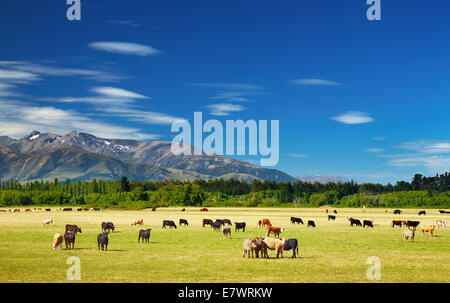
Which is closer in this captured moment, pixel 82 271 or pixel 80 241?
pixel 82 271

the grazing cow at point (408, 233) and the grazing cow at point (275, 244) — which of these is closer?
the grazing cow at point (275, 244)

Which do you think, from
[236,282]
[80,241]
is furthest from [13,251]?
[236,282]

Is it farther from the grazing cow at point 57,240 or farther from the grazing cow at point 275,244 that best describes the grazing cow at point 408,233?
the grazing cow at point 57,240

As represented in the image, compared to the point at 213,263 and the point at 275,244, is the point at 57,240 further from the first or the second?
the point at 275,244

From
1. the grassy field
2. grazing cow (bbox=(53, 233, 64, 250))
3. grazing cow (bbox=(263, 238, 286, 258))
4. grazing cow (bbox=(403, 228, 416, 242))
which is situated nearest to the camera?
the grassy field

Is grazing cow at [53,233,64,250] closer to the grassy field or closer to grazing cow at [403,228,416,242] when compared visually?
the grassy field

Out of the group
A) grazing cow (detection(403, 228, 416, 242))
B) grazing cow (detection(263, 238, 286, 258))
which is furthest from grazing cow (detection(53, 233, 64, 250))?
grazing cow (detection(403, 228, 416, 242))

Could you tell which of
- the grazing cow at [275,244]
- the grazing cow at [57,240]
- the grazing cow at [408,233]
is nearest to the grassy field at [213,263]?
the grazing cow at [275,244]

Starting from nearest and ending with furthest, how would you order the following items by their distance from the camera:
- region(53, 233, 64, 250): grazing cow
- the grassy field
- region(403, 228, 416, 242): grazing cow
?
the grassy field < region(53, 233, 64, 250): grazing cow < region(403, 228, 416, 242): grazing cow

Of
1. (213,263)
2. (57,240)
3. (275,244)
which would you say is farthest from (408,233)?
(57,240)

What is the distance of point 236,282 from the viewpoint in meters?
19.4
